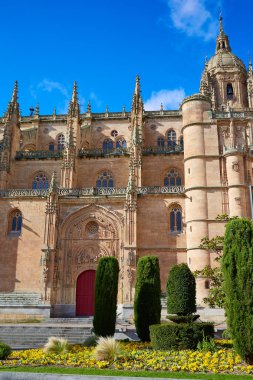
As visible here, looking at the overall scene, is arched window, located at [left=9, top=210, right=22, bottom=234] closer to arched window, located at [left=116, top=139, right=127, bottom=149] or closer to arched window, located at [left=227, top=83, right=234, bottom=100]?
arched window, located at [left=116, top=139, right=127, bottom=149]

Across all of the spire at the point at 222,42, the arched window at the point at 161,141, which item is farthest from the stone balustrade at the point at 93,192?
the spire at the point at 222,42

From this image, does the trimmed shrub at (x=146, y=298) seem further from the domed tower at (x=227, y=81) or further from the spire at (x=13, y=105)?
the domed tower at (x=227, y=81)

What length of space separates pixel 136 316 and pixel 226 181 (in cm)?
1693

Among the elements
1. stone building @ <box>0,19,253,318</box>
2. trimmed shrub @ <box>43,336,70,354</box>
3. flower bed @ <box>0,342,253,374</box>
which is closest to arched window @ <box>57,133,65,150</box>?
stone building @ <box>0,19,253,318</box>

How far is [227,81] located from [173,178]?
1926 centimetres

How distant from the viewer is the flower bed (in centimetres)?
1199

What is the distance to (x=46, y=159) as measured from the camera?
41219 millimetres

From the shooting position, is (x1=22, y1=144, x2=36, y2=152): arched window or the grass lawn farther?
(x1=22, y1=144, x2=36, y2=152): arched window

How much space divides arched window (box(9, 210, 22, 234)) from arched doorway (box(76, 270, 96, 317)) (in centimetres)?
714

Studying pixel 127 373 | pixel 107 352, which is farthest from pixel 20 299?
pixel 127 373

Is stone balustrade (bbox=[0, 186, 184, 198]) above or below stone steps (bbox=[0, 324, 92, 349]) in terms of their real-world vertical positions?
above

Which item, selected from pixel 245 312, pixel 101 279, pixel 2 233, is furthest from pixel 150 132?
pixel 245 312

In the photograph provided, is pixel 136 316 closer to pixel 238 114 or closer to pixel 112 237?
pixel 112 237

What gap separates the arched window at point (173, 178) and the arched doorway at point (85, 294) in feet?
40.5
